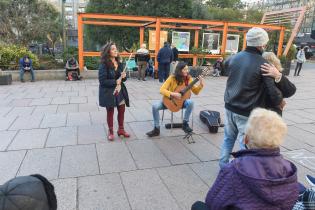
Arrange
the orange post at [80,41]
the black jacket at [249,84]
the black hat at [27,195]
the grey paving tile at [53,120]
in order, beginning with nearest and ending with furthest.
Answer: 1. the black hat at [27,195]
2. the black jacket at [249,84]
3. the grey paving tile at [53,120]
4. the orange post at [80,41]

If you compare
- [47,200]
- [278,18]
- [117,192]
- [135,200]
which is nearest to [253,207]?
[47,200]

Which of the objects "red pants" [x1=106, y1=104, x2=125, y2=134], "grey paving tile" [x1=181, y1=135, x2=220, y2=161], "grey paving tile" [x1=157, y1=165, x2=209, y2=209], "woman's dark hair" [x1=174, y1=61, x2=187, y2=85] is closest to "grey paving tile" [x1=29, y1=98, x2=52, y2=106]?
"red pants" [x1=106, y1=104, x2=125, y2=134]

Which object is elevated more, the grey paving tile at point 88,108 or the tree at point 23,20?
the tree at point 23,20

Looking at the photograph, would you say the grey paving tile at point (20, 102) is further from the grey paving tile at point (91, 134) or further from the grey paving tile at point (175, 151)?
the grey paving tile at point (175, 151)

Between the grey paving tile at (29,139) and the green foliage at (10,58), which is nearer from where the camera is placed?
the grey paving tile at (29,139)

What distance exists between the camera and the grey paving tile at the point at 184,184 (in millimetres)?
3045

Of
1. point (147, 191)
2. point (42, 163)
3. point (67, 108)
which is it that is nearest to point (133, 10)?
point (67, 108)

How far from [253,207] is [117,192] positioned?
6.00ft

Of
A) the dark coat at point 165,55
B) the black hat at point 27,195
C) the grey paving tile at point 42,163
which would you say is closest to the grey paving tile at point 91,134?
the grey paving tile at point 42,163

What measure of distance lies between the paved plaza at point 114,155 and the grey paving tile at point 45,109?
2cm

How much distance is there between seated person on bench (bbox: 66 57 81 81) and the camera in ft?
38.9

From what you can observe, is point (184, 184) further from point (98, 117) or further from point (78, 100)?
point (78, 100)

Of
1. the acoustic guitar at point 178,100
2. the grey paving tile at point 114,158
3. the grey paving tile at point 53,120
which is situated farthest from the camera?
the grey paving tile at point 53,120

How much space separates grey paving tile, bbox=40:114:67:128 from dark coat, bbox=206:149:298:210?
4406 millimetres
